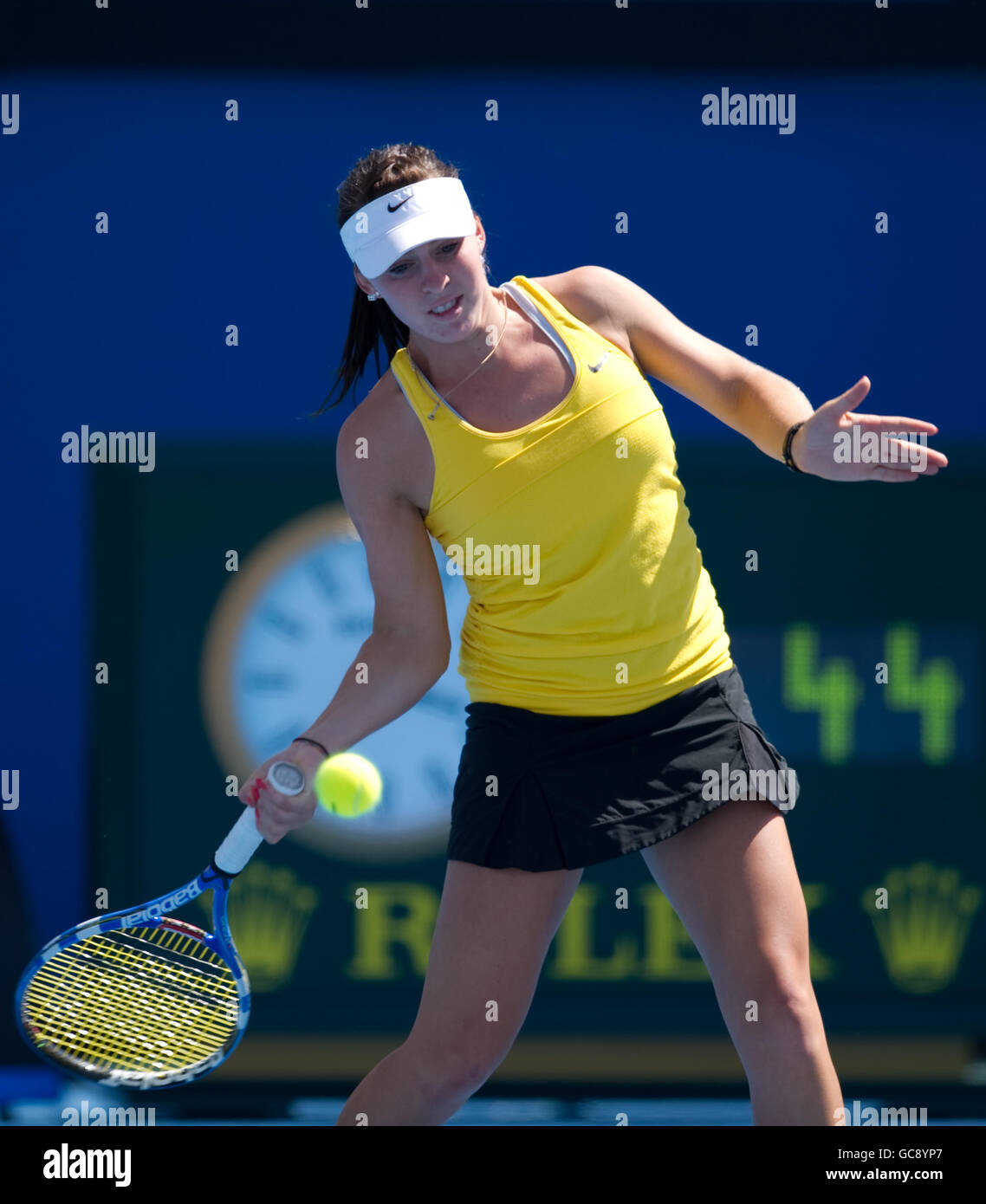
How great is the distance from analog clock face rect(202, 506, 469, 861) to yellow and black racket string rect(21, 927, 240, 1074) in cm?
158

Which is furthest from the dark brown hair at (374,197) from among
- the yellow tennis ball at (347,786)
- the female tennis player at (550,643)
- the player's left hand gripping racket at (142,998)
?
the player's left hand gripping racket at (142,998)

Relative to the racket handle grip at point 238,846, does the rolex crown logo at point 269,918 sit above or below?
below

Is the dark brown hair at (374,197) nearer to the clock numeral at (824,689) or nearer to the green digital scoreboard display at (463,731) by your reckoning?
the green digital scoreboard display at (463,731)

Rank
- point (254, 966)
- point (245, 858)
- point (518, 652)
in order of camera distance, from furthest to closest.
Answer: point (254, 966) → point (245, 858) → point (518, 652)

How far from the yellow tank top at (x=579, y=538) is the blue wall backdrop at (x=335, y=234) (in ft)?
6.63

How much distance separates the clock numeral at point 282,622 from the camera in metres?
4.29

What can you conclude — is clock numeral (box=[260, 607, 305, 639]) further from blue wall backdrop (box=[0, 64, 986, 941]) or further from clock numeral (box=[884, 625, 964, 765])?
clock numeral (box=[884, 625, 964, 765])

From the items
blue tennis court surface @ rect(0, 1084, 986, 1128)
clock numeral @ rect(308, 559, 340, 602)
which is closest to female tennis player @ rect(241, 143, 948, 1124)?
blue tennis court surface @ rect(0, 1084, 986, 1128)

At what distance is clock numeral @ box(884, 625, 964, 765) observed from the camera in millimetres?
4215

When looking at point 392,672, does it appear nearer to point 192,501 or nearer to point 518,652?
point 518,652
